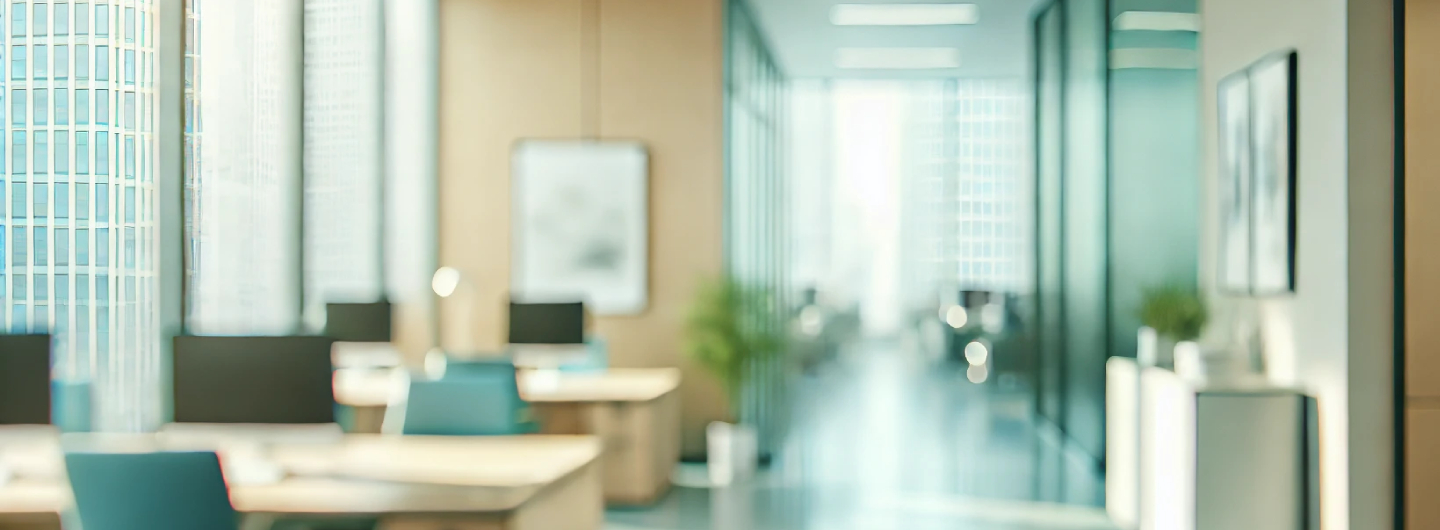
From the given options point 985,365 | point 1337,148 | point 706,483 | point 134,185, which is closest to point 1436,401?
point 1337,148

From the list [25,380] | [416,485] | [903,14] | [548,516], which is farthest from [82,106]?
[903,14]

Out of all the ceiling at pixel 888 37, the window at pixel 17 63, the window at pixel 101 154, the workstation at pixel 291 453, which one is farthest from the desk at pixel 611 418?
the ceiling at pixel 888 37

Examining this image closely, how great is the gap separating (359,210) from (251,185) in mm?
1530

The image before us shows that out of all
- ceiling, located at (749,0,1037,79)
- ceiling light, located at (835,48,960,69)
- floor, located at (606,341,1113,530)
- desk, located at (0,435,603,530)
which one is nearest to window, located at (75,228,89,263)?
desk, located at (0,435,603,530)

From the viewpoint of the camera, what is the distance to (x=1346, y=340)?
173 inches

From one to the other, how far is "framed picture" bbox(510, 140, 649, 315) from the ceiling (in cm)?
208

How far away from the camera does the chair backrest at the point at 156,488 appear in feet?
9.39

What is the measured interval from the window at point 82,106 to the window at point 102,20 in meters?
0.25

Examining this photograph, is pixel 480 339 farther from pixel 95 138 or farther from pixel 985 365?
pixel 985 365

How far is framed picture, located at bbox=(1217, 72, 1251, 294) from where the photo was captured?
5.36 m

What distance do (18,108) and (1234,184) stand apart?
5262mm

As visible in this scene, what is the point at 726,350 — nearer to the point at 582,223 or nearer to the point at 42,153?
the point at 582,223

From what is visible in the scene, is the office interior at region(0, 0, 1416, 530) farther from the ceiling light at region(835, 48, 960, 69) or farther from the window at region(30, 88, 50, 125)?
the ceiling light at region(835, 48, 960, 69)

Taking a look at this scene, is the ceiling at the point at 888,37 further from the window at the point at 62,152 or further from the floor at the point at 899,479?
the window at the point at 62,152
